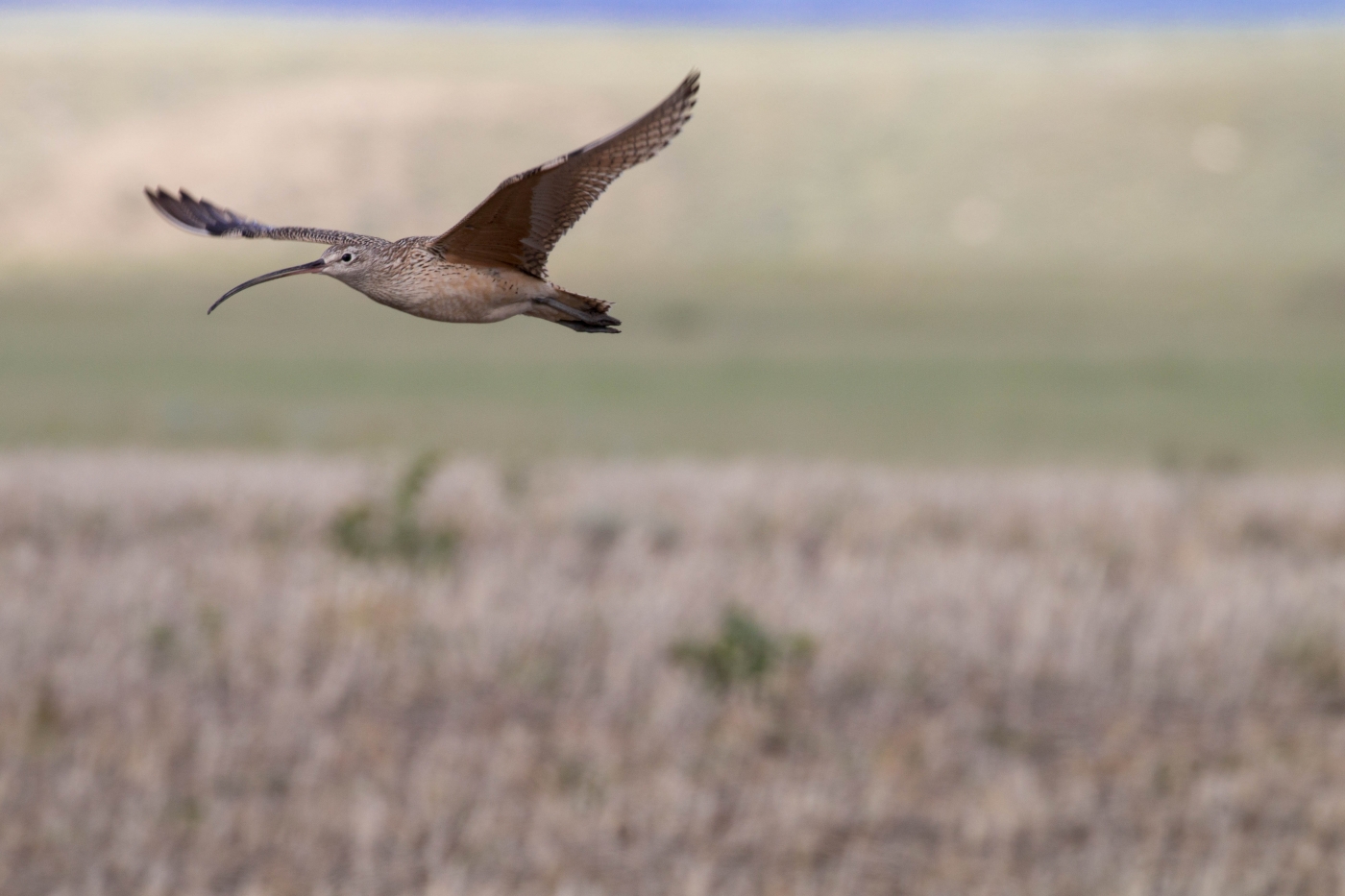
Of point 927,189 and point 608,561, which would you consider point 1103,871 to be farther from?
point 927,189

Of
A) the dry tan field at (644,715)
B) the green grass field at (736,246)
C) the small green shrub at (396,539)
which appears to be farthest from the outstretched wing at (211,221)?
the small green shrub at (396,539)

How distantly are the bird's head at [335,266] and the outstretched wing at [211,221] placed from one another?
0.13 meters

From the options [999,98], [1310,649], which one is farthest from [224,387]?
[999,98]

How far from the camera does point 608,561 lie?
18.9 m

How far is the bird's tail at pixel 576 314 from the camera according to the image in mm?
958

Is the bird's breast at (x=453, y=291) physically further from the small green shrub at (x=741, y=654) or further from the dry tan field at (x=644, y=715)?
the small green shrub at (x=741, y=654)

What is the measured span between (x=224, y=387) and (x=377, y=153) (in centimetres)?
6376

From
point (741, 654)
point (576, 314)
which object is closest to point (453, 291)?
point (576, 314)

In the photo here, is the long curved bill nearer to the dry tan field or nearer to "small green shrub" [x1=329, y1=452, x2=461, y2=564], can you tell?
the dry tan field

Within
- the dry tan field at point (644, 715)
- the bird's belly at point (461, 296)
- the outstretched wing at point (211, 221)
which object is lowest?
the dry tan field at point (644, 715)

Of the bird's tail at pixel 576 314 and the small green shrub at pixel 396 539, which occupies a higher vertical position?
the bird's tail at pixel 576 314

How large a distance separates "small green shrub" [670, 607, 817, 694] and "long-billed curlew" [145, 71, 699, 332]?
12.6m

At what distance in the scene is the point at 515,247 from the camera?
3.21 ft

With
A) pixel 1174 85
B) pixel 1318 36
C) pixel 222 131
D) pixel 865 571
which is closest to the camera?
pixel 222 131
